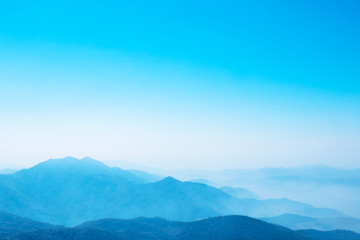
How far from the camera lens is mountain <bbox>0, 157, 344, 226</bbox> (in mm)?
141750

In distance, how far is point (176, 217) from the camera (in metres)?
141

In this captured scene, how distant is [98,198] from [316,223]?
10767 centimetres

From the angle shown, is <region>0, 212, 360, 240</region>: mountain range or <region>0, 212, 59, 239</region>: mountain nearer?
<region>0, 212, 360, 240</region>: mountain range

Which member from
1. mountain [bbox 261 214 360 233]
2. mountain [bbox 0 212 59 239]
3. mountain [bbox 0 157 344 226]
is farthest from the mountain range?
mountain [bbox 0 157 344 226]

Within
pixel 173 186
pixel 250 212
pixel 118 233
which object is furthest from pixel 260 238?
pixel 250 212

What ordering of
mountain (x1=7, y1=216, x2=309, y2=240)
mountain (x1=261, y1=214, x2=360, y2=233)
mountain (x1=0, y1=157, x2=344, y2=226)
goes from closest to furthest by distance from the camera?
mountain (x1=7, y1=216, x2=309, y2=240), mountain (x1=261, y1=214, x2=360, y2=233), mountain (x1=0, y1=157, x2=344, y2=226)

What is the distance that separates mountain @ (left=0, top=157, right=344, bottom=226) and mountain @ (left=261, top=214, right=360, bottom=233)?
29.4 meters

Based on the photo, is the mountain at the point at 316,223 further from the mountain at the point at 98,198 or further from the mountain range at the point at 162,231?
the mountain range at the point at 162,231

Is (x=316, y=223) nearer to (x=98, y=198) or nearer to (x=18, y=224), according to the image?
(x=98, y=198)

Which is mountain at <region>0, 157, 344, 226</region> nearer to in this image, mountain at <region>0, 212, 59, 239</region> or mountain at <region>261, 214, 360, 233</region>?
mountain at <region>261, 214, 360, 233</region>

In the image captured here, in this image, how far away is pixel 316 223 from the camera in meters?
142

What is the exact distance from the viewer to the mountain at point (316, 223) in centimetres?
13512

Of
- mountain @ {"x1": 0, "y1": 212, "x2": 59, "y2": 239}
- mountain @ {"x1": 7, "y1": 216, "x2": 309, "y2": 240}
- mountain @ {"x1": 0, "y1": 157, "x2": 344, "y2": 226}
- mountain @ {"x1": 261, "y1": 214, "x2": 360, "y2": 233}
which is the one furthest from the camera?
mountain @ {"x1": 0, "y1": 157, "x2": 344, "y2": 226}

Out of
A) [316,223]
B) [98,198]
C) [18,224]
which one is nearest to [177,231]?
[18,224]
